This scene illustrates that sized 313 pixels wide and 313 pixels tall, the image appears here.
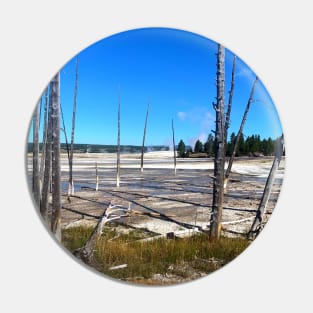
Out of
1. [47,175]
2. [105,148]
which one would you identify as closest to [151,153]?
[105,148]

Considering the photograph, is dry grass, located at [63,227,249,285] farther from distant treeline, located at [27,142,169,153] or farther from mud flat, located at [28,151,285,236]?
distant treeline, located at [27,142,169,153]

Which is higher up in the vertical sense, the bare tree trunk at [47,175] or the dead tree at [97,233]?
the bare tree trunk at [47,175]

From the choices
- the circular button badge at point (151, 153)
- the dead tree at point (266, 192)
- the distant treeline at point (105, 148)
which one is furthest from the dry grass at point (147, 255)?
the distant treeline at point (105, 148)

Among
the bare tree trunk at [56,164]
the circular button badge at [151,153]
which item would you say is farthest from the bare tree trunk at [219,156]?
the bare tree trunk at [56,164]

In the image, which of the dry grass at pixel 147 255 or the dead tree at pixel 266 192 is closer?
the dry grass at pixel 147 255

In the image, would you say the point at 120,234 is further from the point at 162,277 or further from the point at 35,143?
the point at 35,143

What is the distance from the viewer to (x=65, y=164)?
2.42 meters

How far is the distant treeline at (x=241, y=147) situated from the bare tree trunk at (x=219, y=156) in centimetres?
4

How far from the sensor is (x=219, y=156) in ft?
8.11

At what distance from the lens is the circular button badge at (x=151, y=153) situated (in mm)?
2359

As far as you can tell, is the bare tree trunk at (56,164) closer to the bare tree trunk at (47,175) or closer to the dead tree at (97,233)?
the bare tree trunk at (47,175)

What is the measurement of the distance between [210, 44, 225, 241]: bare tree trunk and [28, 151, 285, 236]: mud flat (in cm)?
3

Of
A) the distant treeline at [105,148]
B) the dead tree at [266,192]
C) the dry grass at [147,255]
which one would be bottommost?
the dry grass at [147,255]

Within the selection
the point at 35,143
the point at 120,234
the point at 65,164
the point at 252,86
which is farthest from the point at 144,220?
the point at 252,86
